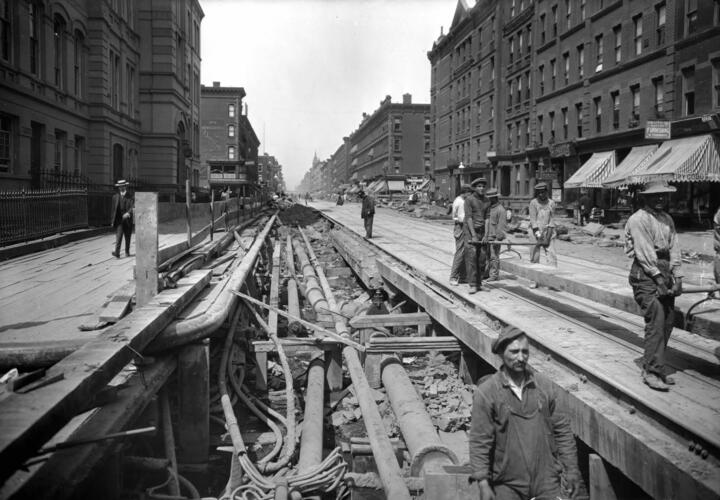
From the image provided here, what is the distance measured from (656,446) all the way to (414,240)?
18009 millimetres

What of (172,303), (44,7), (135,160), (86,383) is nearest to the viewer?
(86,383)

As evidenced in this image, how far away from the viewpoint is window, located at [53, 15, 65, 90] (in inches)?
940

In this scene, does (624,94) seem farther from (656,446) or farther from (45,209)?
(656,446)

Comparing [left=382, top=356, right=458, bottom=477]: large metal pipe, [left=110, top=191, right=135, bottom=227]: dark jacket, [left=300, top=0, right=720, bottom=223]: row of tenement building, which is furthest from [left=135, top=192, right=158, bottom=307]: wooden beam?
[left=300, top=0, right=720, bottom=223]: row of tenement building

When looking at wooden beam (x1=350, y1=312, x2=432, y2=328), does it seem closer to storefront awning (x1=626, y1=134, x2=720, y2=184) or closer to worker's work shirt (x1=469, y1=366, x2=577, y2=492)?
worker's work shirt (x1=469, y1=366, x2=577, y2=492)

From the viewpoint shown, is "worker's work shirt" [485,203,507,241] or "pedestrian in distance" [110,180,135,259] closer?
"worker's work shirt" [485,203,507,241]

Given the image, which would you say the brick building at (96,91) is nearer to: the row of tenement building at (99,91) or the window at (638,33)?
the row of tenement building at (99,91)

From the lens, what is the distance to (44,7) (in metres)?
21.8

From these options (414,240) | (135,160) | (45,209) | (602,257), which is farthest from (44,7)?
(602,257)

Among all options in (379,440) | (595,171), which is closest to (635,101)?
(595,171)

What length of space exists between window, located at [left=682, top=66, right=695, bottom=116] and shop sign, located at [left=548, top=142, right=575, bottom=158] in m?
8.51

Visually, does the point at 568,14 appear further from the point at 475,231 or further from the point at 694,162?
the point at 475,231

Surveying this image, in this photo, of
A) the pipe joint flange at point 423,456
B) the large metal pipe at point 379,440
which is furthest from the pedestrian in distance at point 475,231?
the pipe joint flange at point 423,456

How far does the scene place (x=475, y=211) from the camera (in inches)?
414
